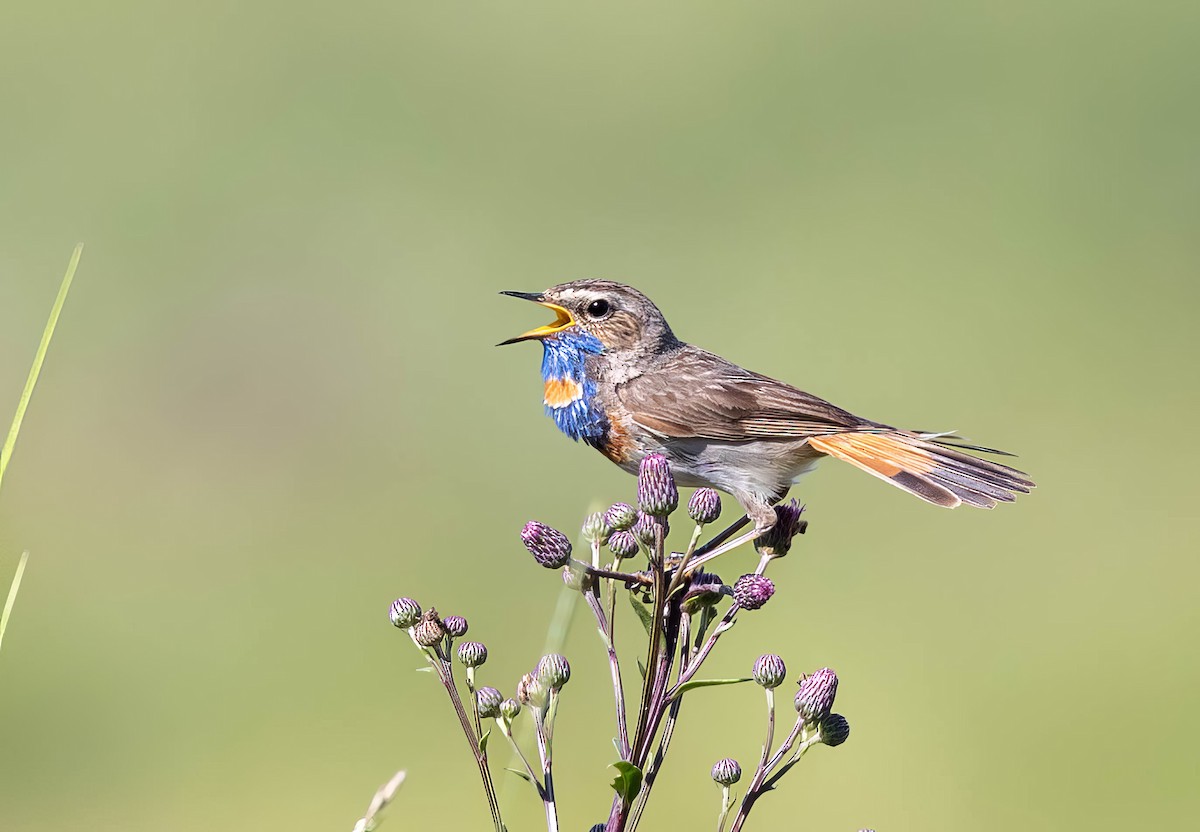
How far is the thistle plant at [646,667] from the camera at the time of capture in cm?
215

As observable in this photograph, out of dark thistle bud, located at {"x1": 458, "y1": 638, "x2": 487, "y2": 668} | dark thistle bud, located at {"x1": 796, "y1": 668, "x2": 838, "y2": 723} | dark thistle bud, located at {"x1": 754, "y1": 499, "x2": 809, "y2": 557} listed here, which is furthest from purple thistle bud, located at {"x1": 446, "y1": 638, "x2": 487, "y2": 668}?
dark thistle bud, located at {"x1": 754, "y1": 499, "x2": 809, "y2": 557}

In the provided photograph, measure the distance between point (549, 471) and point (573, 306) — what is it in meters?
8.11

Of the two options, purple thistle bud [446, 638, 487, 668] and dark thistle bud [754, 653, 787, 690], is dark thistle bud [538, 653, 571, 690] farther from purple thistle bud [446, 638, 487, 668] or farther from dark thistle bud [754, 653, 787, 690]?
dark thistle bud [754, 653, 787, 690]

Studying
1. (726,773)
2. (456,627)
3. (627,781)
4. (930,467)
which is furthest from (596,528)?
(930,467)

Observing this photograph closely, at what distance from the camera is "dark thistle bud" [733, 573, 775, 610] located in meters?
2.38

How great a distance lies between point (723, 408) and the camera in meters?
3.42

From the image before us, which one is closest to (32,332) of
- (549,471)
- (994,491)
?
(549,471)

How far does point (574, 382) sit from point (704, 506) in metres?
0.92

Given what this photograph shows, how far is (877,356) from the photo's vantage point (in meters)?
12.7

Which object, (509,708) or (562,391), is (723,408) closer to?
(562,391)

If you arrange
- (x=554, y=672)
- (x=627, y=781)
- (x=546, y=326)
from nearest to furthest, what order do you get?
(x=627, y=781) → (x=554, y=672) → (x=546, y=326)

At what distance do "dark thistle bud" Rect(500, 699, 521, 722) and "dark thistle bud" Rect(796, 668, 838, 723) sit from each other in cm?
46

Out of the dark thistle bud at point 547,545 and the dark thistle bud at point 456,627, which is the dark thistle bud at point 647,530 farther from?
the dark thistle bud at point 456,627

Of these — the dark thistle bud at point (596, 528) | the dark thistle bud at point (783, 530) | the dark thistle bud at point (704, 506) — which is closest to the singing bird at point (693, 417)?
the dark thistle bud at point (783, 530)
